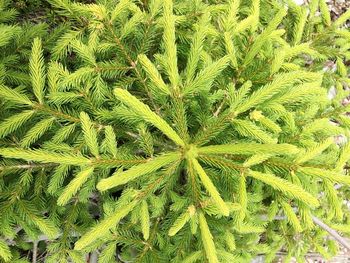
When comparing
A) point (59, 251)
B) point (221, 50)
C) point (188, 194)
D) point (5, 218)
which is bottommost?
point (59, 251)

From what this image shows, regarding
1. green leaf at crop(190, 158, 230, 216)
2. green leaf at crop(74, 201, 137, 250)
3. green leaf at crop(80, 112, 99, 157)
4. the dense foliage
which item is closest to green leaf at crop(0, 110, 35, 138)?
the dense foliage

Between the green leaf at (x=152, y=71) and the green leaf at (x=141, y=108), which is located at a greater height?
the green leaf at (x=152, y=71)

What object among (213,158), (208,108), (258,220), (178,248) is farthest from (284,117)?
(178,248)

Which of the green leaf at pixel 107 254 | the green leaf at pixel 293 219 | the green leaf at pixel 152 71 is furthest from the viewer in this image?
the green leaf at pixel 107 254

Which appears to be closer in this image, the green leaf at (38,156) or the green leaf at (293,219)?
the green leaf at (38,156)

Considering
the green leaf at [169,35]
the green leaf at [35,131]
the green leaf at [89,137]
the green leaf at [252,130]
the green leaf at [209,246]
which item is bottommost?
the green leaf at [209,246]

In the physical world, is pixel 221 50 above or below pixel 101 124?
above

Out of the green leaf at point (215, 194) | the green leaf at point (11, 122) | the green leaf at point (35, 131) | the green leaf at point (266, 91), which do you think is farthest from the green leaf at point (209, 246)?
the green leaf at point (11, 122)

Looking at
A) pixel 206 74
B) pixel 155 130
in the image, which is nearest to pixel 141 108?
pixel 206 74

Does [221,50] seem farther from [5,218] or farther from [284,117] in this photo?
[5,218]

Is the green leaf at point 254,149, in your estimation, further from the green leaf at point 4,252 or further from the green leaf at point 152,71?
the green leaf at point 4,252
